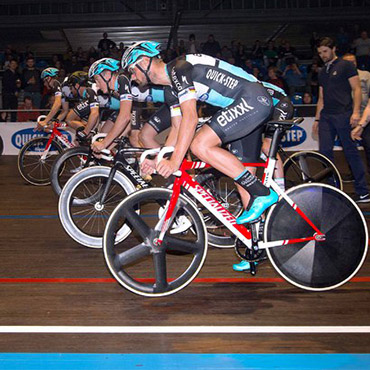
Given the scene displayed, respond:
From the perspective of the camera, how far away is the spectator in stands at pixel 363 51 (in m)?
17.6

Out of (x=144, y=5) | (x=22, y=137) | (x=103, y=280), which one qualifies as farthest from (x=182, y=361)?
(x=144, y=5)

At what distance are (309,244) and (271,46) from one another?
15828 mm

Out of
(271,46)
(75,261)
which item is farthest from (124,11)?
(75,261)

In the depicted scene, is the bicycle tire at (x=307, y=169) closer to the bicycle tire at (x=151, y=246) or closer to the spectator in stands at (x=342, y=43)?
the bicycle tire at (x=151, y=246)

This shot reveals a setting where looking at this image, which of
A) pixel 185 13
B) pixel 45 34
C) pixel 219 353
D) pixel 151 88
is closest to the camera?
pixel 219 353

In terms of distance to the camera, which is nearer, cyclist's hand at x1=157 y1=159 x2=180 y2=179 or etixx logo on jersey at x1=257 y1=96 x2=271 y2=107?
cyclist's hand at x1=157 y1=159 x2=180 y2=179

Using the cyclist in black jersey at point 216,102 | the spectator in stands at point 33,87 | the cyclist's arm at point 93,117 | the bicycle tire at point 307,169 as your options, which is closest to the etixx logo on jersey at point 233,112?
the cyclist in black jersey at point 216,102

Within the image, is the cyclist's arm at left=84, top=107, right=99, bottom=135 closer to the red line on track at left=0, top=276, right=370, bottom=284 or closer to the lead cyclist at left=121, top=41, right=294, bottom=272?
the red line on track at left=0, top=276, right=370, bottom=284

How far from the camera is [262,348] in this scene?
3.23m

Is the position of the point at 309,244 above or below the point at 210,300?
above

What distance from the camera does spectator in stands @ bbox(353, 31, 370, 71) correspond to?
17.6 metres

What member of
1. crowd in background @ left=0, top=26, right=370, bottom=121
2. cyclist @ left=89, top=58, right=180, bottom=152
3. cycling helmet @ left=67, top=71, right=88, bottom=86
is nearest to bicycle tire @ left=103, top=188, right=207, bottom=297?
cyclist @ left=89, top=58, right=180, bottom=152

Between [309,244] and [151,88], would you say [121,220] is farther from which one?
[151,88]

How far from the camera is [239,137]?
4090 mm
